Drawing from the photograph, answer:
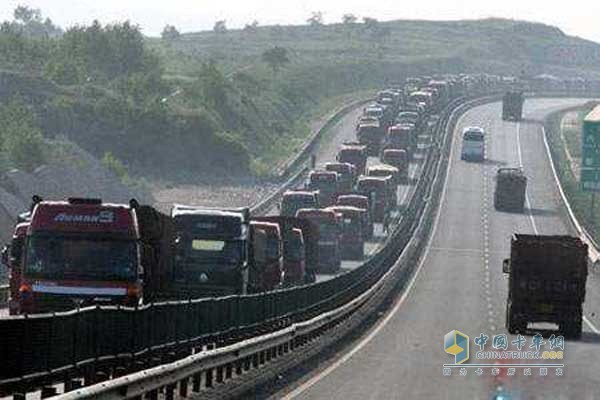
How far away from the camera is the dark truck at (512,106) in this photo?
18075 cm

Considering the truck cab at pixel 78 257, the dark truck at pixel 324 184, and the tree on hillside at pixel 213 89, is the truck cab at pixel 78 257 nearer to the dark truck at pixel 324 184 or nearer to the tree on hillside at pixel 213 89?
the dark truck at pixel 324 184

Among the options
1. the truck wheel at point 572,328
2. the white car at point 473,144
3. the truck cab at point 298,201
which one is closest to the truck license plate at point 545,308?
the truck wheel at point 572,328

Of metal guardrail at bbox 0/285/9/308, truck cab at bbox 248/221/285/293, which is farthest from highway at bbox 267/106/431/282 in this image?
metal guardrail at bbox 0/285/9/308

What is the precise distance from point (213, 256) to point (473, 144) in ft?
341

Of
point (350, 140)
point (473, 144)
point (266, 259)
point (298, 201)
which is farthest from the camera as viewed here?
point (350, 140)

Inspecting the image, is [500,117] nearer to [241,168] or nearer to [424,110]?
[424,110]

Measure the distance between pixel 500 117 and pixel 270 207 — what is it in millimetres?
83011

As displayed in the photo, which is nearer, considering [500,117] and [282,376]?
[282,376]

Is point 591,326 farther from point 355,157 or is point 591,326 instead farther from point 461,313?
point 355,157

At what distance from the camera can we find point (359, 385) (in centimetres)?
3125

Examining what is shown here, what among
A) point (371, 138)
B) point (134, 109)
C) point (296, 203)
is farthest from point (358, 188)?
point (371, 138)

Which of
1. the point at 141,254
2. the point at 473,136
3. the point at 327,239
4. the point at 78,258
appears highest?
the point at 78,258

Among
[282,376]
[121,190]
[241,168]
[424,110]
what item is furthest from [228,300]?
[424,110]

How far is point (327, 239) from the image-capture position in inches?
3236
